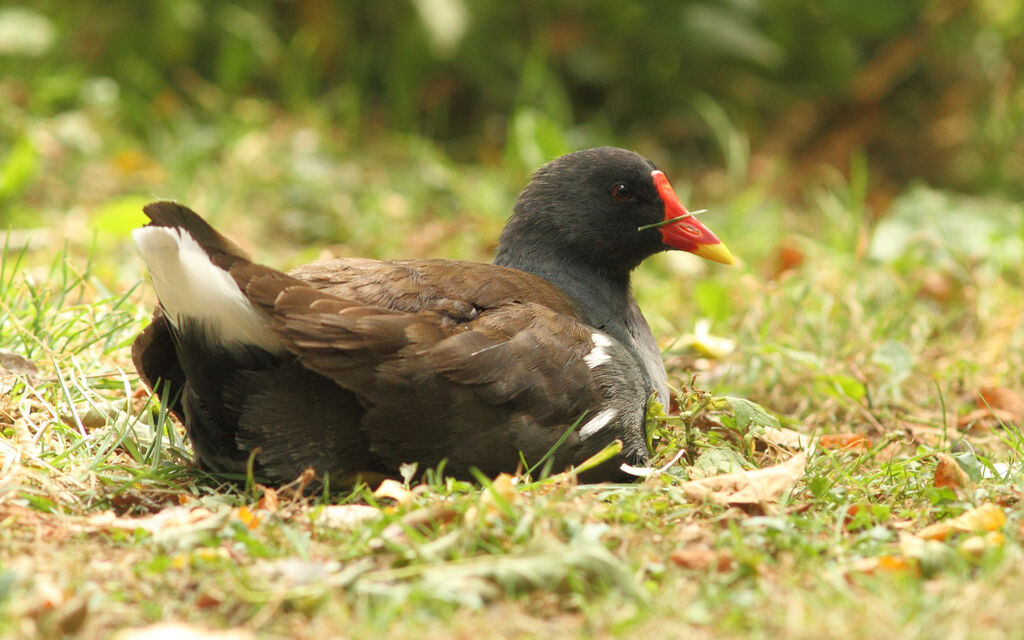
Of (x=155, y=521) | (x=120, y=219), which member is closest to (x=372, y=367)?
(x=155, y=521)

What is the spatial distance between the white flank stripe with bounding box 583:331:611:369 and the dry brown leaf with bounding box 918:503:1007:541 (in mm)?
948

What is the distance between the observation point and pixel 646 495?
2.77m

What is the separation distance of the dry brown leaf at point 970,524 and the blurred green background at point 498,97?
3.60m

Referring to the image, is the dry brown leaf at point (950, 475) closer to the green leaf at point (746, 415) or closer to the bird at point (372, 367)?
the green leaf at point (746, 415)

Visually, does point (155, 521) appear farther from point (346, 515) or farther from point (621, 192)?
point (621, 192)

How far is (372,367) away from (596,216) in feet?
4.10

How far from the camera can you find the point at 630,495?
2.80 m

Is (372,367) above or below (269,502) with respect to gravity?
above

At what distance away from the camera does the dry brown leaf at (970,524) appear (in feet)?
8.43

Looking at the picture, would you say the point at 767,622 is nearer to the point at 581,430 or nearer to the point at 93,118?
the point at 581,430

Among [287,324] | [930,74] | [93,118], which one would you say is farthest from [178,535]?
[930,74]

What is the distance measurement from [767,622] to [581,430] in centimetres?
101

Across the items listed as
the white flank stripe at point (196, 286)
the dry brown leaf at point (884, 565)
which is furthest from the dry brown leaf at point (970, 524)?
the white flank stripe at point (196, 286)

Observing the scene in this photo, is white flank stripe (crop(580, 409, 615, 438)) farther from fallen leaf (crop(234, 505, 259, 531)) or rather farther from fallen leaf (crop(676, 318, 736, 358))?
fallen leaf (crop(676, 318, 736, 358))
